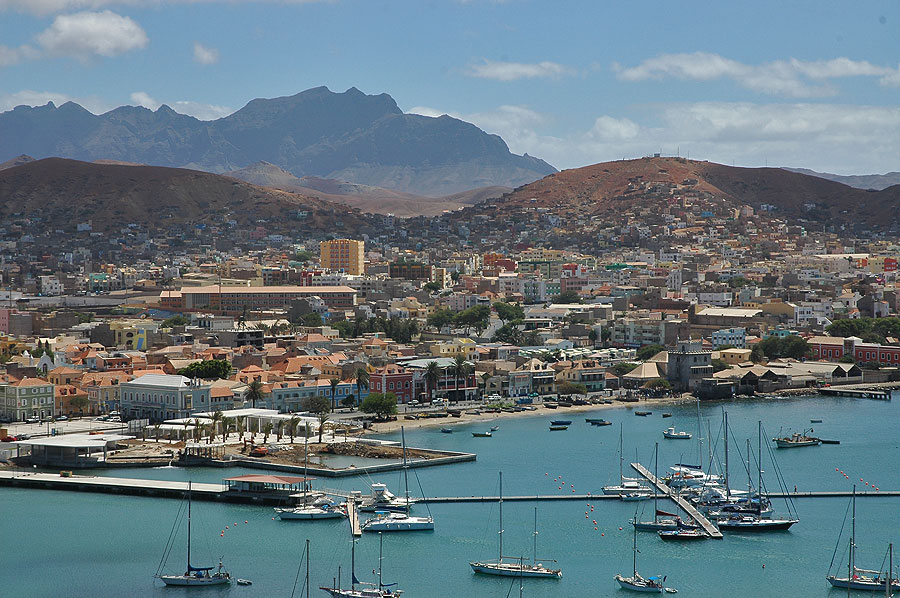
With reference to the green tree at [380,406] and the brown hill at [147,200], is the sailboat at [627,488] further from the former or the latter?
the brown hill at [147,200]

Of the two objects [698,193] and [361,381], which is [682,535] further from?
[698,193]

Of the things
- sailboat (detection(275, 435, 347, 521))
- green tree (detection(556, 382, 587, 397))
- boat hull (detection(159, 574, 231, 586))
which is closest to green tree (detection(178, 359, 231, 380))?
green tree (detection(556, 382, 587, 397))

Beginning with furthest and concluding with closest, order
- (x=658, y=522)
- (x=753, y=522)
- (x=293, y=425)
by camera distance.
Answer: (x=293, y=425), (x=753, y=522), (x=658, y=522)

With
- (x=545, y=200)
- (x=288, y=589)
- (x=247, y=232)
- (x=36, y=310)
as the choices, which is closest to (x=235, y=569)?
(x=288, y=589)

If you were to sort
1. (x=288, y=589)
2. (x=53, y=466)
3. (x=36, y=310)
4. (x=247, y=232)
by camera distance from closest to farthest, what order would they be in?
(x=288, y=589), (x=53, y=466), (x=36, y=310), (x=247, y=232)

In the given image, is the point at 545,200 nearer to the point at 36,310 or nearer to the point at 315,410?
the point at 36,310

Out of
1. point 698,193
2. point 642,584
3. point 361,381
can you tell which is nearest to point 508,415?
point 361,381

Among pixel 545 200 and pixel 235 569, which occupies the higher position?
pixel 545 200
